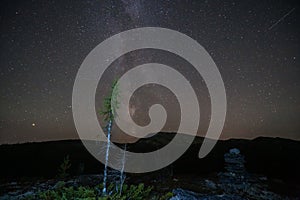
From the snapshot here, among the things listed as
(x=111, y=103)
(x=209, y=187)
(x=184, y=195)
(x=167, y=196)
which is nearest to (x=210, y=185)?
(x=209, y=187)

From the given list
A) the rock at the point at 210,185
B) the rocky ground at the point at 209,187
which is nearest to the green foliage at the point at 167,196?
the rocky ground at the point at 209,187

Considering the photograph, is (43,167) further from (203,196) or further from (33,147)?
(203,196)

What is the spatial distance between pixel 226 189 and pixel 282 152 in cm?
3501

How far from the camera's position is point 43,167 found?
4059 cm

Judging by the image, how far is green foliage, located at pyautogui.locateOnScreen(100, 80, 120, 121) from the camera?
17.8 metres

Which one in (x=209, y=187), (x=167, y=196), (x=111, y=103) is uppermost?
(x=111, y=103)

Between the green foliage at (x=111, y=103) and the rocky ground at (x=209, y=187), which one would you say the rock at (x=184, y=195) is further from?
the green foliage at (x=111, y=103)

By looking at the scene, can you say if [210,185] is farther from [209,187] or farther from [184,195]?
[184,195]

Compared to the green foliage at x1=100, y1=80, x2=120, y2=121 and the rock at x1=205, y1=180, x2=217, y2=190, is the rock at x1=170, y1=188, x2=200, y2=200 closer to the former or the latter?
the rock at x1=205, y1=180, x2=217, y2=190

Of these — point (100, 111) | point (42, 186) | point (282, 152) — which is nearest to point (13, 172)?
point (42, 186)

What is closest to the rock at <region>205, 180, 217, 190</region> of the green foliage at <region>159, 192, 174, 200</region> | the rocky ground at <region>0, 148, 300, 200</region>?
the rocky ground at <region>0, 148, 300, 200</region>

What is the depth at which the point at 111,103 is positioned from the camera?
17.9 m

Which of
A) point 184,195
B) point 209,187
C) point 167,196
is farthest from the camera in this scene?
point 209,187

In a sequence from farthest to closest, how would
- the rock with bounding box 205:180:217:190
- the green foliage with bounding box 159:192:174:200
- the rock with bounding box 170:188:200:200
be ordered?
the rock with bounding box 205:180:217:190
the rock with bounding box 170:188:200:200
the green foliage with bounding box 159:192:174:200
